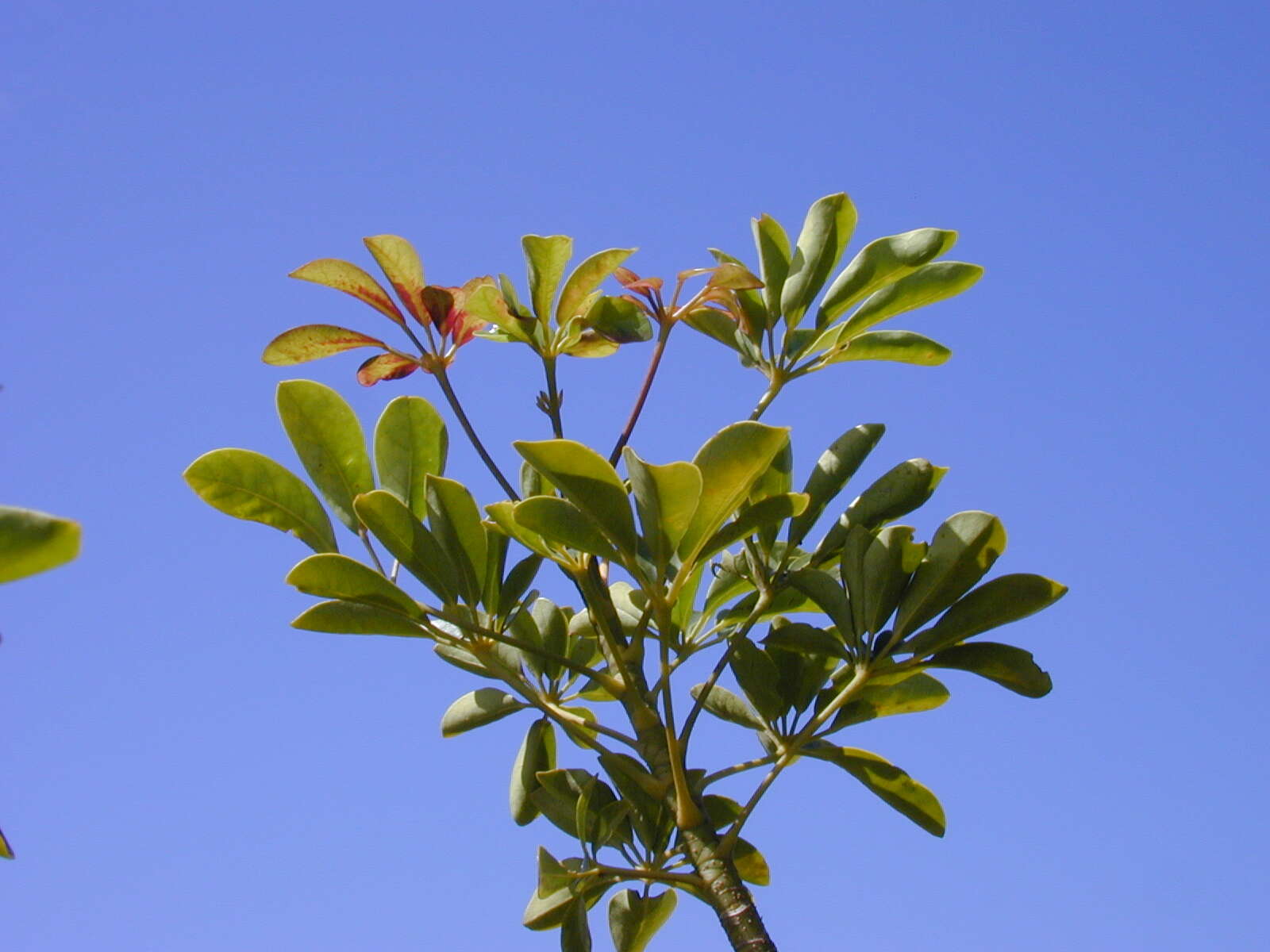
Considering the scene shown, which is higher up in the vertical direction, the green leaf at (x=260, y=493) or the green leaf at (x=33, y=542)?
the green leaf at (x=260, y=493)

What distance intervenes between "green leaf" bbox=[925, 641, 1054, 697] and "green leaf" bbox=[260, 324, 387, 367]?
3.13 ft

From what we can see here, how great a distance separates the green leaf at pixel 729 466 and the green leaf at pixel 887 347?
0.46 m

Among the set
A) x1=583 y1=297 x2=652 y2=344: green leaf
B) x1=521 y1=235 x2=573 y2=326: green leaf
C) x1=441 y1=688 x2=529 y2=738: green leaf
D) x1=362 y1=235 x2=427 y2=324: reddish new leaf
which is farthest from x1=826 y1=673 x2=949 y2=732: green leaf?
x1=362 y1=235 x2=427 y2=324: reddish new leaf

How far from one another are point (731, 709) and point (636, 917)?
1.08ft

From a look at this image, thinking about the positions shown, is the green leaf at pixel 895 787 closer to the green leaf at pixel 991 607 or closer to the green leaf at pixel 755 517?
the green leaf at pixel 991 607

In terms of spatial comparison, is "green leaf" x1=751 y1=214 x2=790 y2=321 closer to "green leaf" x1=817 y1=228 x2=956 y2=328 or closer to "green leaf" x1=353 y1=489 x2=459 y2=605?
"green leaf" x1=817 y1=228 x2=956 y2=328

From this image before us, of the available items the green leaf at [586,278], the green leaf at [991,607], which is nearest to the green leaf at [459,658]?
the green leaf at [586,278]

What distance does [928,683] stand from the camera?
5.75 ft

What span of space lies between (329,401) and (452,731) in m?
0.55

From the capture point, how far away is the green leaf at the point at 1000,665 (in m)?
1.63

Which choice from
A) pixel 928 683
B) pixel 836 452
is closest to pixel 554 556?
pixel 836 452

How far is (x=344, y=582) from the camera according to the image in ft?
4.91

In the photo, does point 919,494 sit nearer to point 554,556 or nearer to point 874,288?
point 874,288

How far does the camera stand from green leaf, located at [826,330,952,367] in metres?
1.83
